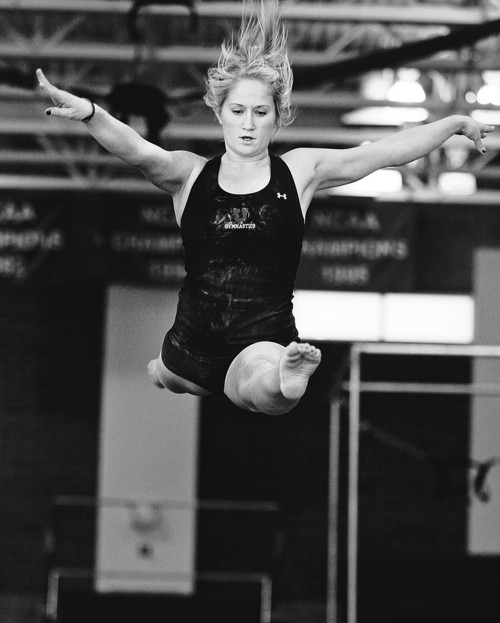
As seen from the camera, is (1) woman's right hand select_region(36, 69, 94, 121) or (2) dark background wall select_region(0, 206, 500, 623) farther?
(2) dark background wall select_region(0, 206, 500, 623)

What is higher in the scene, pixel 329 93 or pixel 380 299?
pixel 329 93

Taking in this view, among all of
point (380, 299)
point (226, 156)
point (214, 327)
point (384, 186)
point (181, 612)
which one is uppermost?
point (384, 186)

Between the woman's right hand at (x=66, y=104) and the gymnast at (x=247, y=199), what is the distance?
0.47 ft

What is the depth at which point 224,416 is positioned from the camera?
37.1 ft

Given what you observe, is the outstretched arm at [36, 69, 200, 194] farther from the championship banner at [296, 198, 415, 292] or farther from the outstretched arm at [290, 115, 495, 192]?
the championship banner at [296, 198, 415, 292]

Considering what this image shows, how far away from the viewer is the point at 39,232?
988 cm

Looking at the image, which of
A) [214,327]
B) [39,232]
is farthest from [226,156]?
[39,232]

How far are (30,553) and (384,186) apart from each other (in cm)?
487

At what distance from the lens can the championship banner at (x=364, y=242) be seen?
9727mm

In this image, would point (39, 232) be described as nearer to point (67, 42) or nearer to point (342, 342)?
point (67, 42)

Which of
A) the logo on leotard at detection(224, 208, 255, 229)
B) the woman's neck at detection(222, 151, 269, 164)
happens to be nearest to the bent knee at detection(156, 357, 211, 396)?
the logo on leotard at detection(224, 208, 255, 229)

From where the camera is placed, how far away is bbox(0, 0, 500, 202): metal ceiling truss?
22.5 feet

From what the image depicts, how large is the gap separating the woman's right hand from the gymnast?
14cm

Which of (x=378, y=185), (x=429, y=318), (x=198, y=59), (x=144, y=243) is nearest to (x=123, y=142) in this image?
(x=198, y=59)
